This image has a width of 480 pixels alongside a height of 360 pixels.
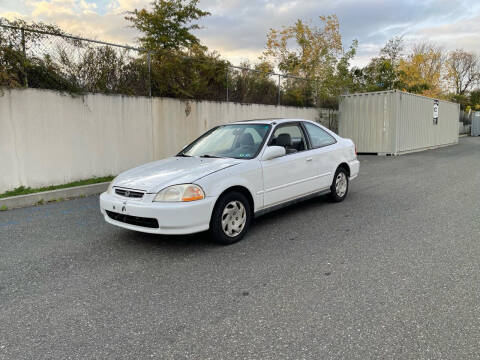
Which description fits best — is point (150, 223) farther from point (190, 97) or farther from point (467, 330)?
point (190, 97)

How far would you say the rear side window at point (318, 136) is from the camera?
599 cm

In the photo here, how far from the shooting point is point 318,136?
20.2ft

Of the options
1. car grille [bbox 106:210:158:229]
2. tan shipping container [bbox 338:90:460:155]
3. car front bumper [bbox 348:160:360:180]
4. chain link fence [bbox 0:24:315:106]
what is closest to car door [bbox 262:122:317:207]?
car front bumper [bbox 348:160:360:180]

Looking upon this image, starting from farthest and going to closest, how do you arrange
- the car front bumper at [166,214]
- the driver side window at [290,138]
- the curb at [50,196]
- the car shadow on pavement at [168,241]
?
the curb at [50,196]
the driver side window at [290,138]
the car shadow on pavement at [168,241]
the car front bumper at [166,214]

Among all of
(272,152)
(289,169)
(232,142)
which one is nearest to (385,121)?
(289,169)

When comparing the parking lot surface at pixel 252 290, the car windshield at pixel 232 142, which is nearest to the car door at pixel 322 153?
A: the parking lot surface at pixel 252 290

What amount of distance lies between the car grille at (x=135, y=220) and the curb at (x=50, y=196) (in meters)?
3.38

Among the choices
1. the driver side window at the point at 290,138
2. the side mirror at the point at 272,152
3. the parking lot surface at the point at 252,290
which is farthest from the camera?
the driver side window at the point at 290,138

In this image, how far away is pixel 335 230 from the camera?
5.01 meters

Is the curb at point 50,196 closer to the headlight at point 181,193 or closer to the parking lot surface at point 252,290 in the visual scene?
the parking lot surface at point 252,290

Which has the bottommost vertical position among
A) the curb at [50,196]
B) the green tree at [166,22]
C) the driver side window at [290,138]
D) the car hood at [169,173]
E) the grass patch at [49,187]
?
the curb at [50,196]

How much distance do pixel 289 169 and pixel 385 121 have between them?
12890 mm

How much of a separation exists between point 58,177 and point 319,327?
7.33 meters

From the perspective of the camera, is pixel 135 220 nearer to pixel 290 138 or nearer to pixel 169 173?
pixel 169 173
